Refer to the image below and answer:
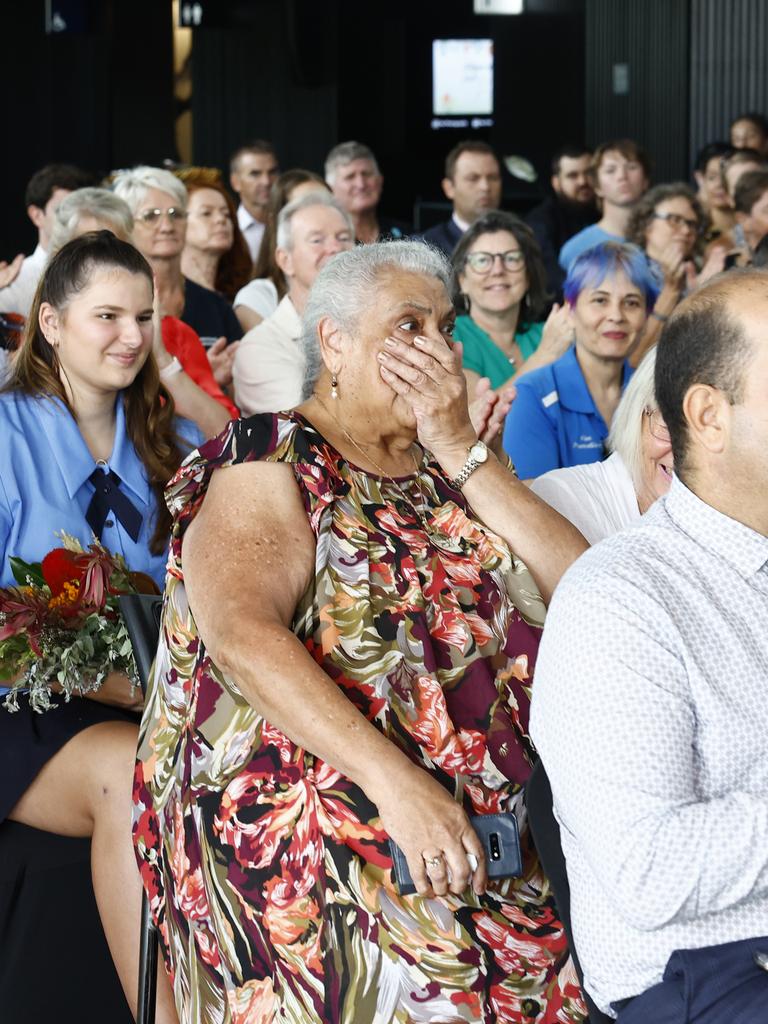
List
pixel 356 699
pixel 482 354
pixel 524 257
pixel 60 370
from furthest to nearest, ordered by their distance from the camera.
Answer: pixel 524 257
pixel 482 354
pixel 60 370
pixel 356 699

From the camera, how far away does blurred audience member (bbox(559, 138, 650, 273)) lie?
707 cm

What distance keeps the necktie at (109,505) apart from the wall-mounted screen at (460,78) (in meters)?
11.1

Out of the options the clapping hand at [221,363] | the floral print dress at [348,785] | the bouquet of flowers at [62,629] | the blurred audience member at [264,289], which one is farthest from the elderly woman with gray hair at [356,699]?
the blurred audience member at [264,289]

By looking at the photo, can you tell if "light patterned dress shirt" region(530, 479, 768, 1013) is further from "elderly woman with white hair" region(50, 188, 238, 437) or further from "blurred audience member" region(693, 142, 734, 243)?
"blurred audience member" region(693, 142, 734, 243)

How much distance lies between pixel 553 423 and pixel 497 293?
1.09 m

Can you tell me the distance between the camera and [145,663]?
2521mm

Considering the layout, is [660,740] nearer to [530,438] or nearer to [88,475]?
[88,475]

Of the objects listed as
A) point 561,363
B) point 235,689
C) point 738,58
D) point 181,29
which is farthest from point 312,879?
point 181,29

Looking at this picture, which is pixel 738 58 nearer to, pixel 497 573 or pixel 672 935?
pixel 497 573

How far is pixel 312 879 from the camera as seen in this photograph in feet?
6.68

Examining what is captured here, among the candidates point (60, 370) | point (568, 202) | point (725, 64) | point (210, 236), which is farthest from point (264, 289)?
point (725, 64)

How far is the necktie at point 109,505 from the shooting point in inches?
118

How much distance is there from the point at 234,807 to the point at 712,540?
83 centimetres

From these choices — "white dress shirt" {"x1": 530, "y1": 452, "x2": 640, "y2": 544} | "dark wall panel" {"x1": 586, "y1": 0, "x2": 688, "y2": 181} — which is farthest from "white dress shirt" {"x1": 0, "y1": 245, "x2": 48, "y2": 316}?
"dark wall panel" {"x1": 586, "y1": 0, "x2": 688, "y2": 181}
